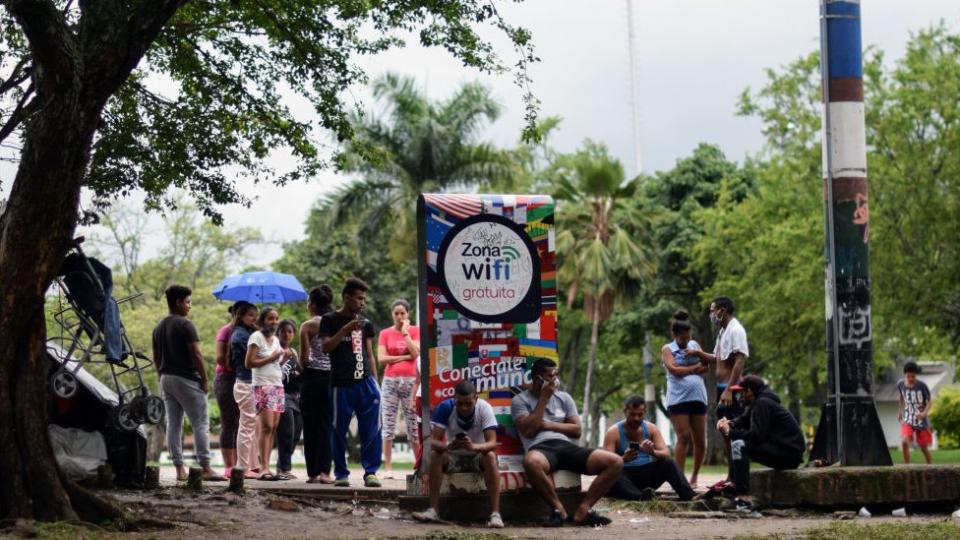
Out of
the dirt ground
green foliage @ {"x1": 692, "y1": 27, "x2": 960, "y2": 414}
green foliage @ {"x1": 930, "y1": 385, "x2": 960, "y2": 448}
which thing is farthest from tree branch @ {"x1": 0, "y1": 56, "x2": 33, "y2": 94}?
green foliage @ {"x1": 930, "y1": 385, "x2": 960, "y2": 448}

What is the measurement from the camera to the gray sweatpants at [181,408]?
13.7 metres

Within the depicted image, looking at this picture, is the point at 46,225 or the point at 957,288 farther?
the point at 957,288

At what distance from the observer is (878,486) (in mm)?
12891

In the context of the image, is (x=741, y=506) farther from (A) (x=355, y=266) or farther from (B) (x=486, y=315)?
(A) (x=355, y=266)

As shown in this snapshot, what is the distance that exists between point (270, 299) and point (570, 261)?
2886 centimetres

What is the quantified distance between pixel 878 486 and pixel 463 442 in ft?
12.6

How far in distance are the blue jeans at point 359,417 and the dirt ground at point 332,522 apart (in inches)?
44.8

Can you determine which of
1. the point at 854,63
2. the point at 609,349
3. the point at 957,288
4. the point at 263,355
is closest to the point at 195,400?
the point at 263,355

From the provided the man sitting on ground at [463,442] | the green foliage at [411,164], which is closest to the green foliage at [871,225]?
the green foliage at [411,164]

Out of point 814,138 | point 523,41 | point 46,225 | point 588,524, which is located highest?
point 814,138

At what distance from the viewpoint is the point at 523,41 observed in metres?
13.2

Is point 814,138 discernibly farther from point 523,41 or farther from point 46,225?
point 46,225

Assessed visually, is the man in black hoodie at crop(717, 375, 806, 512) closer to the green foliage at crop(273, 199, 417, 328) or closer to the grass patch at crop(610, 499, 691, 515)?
the grass patch at crop(610, 499, 691, 515)

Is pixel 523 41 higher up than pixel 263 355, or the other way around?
pixel 523 41
